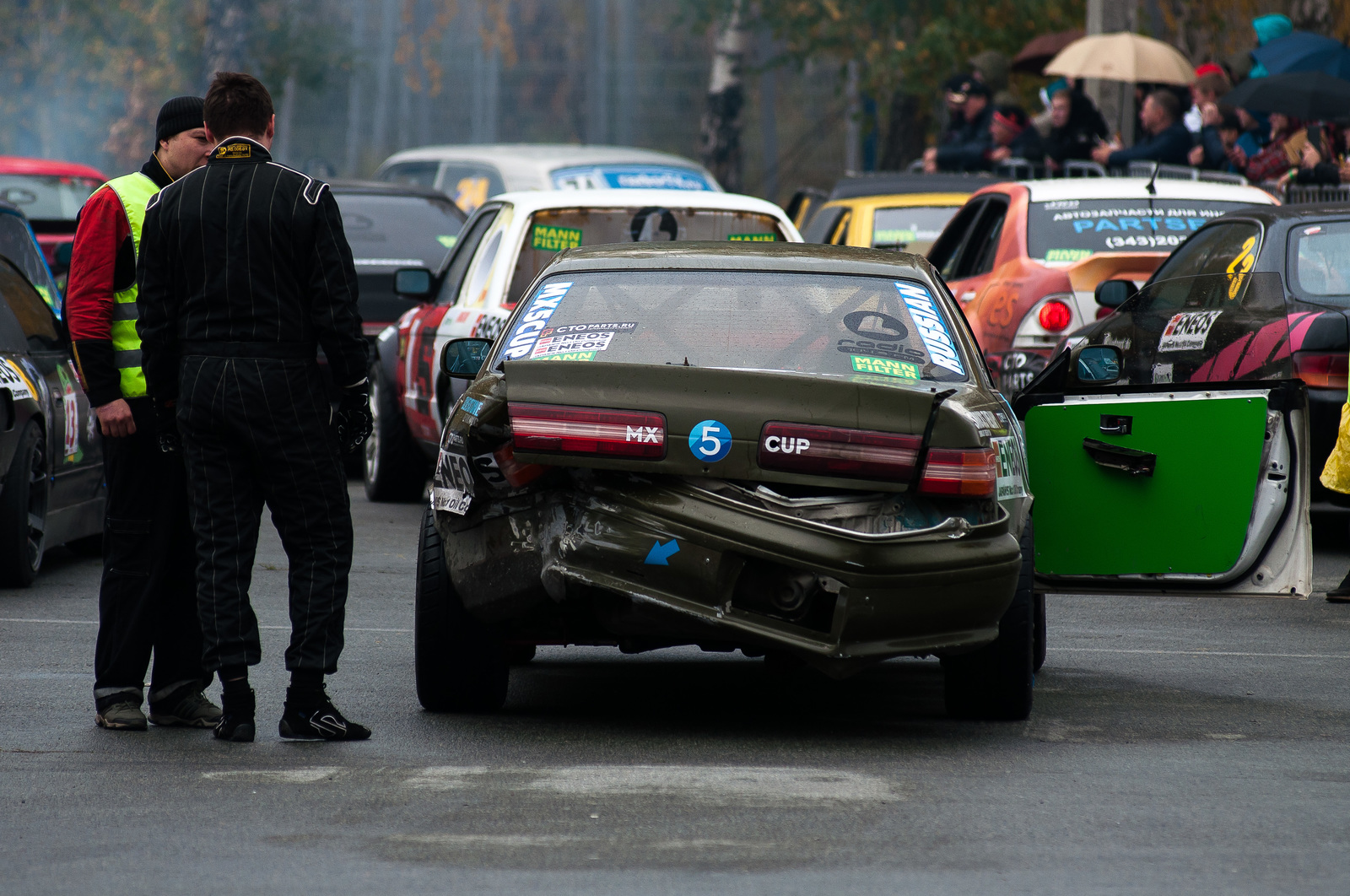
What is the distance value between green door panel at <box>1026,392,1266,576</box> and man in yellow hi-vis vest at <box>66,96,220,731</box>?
8.94 ft

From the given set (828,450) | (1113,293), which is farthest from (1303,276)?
(828,450)

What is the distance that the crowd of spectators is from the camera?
16641mm

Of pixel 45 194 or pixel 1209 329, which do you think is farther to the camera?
pixel 45 194

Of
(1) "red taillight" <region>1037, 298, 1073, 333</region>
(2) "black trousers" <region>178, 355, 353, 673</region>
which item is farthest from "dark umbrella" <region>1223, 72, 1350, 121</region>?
(2) "black trousers" <region>178, 355, 353, 673</region>

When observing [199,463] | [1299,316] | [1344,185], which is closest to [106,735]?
[199,463]

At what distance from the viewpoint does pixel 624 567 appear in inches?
218

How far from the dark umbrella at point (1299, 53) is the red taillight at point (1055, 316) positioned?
6466mm

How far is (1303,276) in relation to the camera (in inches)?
381

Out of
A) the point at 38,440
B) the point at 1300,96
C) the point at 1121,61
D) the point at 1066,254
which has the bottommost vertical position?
the point at 38,440

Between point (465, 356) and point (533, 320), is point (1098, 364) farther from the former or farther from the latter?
point (465, 356)

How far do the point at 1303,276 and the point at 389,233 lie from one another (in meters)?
6.81

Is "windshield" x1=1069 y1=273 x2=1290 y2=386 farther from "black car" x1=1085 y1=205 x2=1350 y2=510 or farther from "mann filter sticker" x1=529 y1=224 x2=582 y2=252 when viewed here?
"mann filter sticker" x1=529 y1=224 x2=582 y2=252

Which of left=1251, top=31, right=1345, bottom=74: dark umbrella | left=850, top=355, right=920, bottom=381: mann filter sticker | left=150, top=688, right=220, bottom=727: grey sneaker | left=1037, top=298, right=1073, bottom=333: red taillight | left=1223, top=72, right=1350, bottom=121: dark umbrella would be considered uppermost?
left=1251, top=31, right=1345, bottom=74: dark umbrella

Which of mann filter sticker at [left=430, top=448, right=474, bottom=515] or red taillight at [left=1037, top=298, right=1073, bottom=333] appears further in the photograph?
red taillight at [left=1037, top=298, right=1073, bottom=333]
